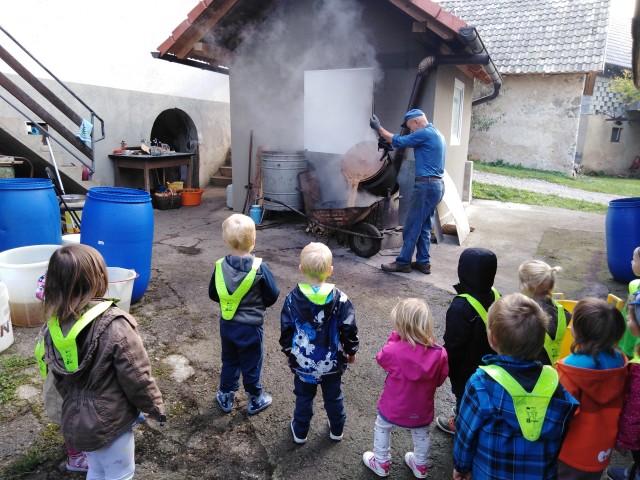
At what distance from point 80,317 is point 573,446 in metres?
2.11

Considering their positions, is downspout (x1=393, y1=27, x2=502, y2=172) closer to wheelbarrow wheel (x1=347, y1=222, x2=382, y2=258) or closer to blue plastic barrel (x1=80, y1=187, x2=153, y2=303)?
wheelbarrow wheel (x1=347, y1=222, x2=382, y2=258)

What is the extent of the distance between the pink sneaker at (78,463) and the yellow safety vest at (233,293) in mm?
987

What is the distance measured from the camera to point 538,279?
2434 mm

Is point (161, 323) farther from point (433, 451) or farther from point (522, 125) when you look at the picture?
point (522, 125)

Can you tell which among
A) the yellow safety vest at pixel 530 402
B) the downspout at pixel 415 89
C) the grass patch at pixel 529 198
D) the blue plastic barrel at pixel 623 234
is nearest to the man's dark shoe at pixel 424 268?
the downspout at pixel 415 89

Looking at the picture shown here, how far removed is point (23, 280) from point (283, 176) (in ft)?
15.1

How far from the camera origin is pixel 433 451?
266 cm

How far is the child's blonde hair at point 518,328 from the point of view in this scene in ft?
5.82

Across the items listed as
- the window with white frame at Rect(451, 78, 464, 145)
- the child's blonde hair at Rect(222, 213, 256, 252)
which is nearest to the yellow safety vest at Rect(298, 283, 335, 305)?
the child's blonde hair at Rect(222, 213, 256, 252)

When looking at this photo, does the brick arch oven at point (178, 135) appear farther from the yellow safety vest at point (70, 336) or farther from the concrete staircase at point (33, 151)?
the yellow safety vest at point (70, 336)

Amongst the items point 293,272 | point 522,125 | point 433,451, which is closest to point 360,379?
point 433,451

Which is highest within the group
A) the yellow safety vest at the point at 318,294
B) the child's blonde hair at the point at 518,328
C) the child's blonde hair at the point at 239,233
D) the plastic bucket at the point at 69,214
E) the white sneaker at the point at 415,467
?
the child's blonde hair at the point at 239,233

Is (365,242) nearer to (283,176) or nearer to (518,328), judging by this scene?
(283,176)

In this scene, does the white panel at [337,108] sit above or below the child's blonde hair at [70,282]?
above
